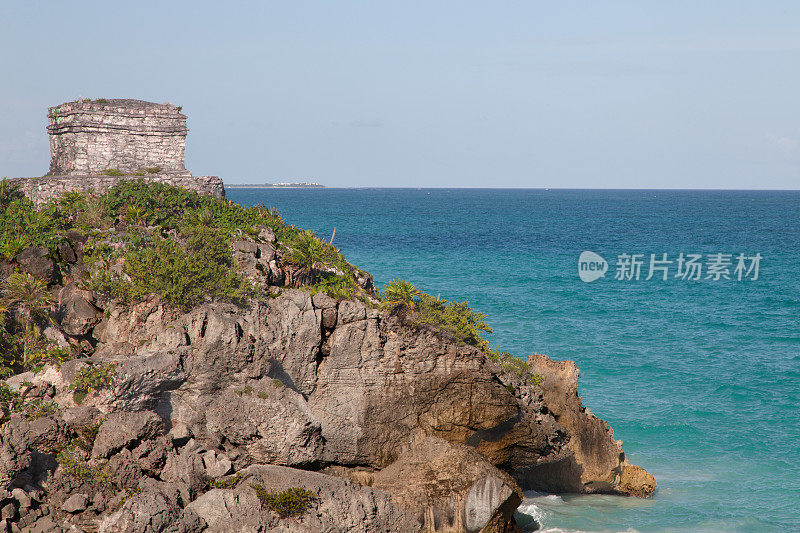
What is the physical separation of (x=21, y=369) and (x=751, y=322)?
41994 mm

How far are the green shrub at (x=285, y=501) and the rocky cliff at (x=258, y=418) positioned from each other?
5 centimetres

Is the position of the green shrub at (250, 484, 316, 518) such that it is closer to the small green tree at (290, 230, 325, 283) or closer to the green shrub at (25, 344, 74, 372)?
the green shrub at (25, 344, 74, 372)

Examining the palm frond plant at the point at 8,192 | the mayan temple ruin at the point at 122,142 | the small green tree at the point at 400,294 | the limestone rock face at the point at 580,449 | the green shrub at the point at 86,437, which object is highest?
the mayan temple ruin at the point at 122,142

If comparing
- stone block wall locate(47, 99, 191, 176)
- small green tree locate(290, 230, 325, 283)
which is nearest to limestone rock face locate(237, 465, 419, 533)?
small green tree locate(290, 230, 325, 283)

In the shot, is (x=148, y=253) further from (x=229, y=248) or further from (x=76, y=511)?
(x=76, y=511)

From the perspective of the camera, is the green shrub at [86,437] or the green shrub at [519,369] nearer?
the green shrub at [86,437]

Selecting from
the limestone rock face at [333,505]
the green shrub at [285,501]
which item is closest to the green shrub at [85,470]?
the limestone rock face at [333,505]

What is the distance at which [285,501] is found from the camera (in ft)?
51.5

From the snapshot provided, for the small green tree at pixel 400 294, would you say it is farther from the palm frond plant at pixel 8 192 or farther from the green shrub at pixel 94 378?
the palm frond plant at pixel 8 192

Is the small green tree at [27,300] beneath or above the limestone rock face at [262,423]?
above

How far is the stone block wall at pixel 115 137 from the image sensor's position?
25.6 m

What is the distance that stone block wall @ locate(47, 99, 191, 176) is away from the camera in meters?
25.6

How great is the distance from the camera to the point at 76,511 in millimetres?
15133

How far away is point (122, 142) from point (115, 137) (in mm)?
297
